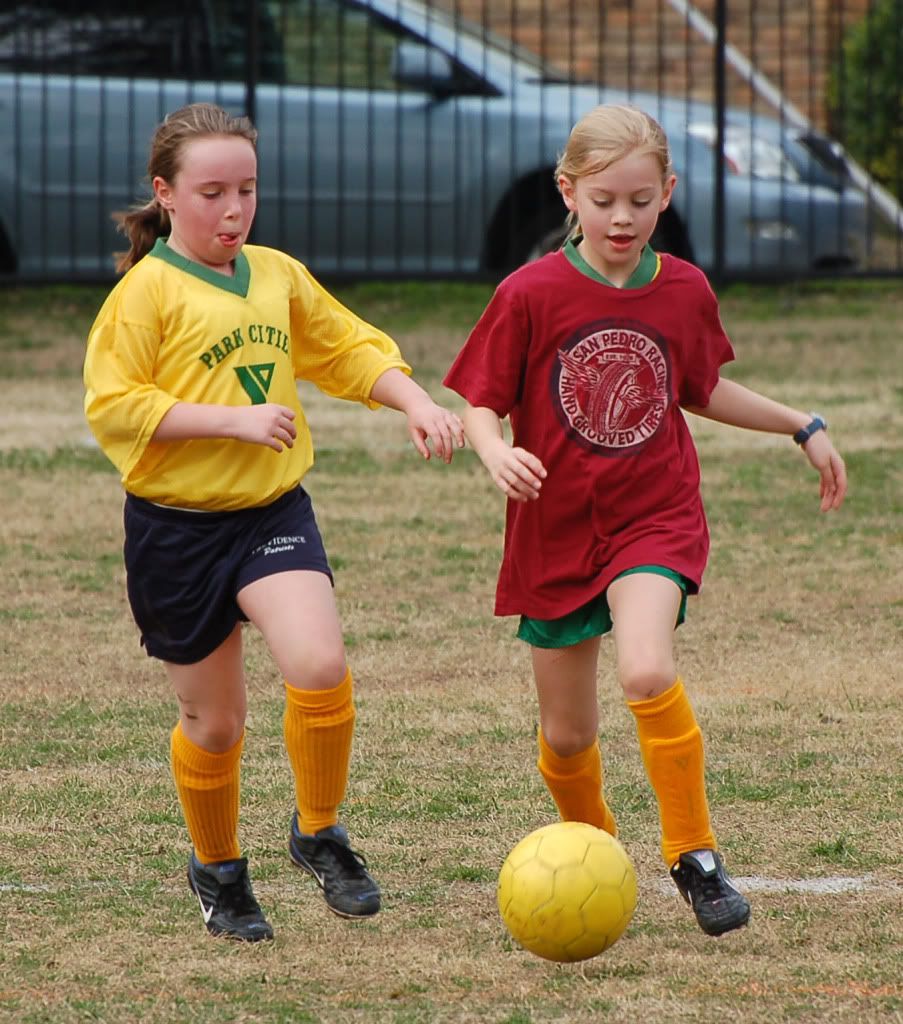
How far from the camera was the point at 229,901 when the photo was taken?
13.0ft

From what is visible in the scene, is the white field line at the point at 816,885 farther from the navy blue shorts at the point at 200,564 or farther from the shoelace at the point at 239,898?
the navy blue shorts at the point at 200,564

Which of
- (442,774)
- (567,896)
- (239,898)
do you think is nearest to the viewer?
(567,896)

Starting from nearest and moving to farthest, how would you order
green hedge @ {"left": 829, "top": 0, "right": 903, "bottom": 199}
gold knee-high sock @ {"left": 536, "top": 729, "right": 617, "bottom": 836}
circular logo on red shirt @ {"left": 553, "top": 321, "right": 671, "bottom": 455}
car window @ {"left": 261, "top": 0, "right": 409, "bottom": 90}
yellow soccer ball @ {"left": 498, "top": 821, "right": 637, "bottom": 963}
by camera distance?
yellow soccer ball @ {"left": 498, "top": 821, "right": 637, "bottom": 963}, circular logo on red shirt @ {"left": 553, "top": 321, "right": 671, "bottom": 455}, gold knee-high sock @ {"left": 536, "top": 729, "right": 617, "bottom": 836}, car window @ {"left": 261, "top": 0, "right": 409, "bottom": 90}, green hedge @ {"left": 829, "top": 0, "right": 903, "bottom": 199}

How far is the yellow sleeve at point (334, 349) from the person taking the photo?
13.5 ft

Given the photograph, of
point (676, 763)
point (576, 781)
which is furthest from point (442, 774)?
point (676, 763)

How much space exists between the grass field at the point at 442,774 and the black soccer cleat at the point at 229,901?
4 centimetres

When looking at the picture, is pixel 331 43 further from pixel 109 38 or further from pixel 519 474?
pixel 519 474

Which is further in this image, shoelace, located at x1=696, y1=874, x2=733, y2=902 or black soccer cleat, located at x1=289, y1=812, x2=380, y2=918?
black soccer cleat, located at x1=289, y1=812, x2=380, y2=918

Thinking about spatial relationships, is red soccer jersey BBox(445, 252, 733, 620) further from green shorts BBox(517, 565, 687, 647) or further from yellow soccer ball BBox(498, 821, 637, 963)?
yellow soccer ball BBox(498, 821, 637, 963)

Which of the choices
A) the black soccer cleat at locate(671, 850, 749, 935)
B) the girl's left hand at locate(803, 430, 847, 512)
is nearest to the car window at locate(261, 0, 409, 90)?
the girl's left hand at locate(803, 430, 847, 512)

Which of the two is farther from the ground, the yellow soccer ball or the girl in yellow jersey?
the girl in yellow jersey

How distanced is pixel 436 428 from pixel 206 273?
0.54 metres

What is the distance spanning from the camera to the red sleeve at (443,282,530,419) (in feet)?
13.0

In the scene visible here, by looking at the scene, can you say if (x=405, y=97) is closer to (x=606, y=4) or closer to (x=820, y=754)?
(x=606, y=4)
